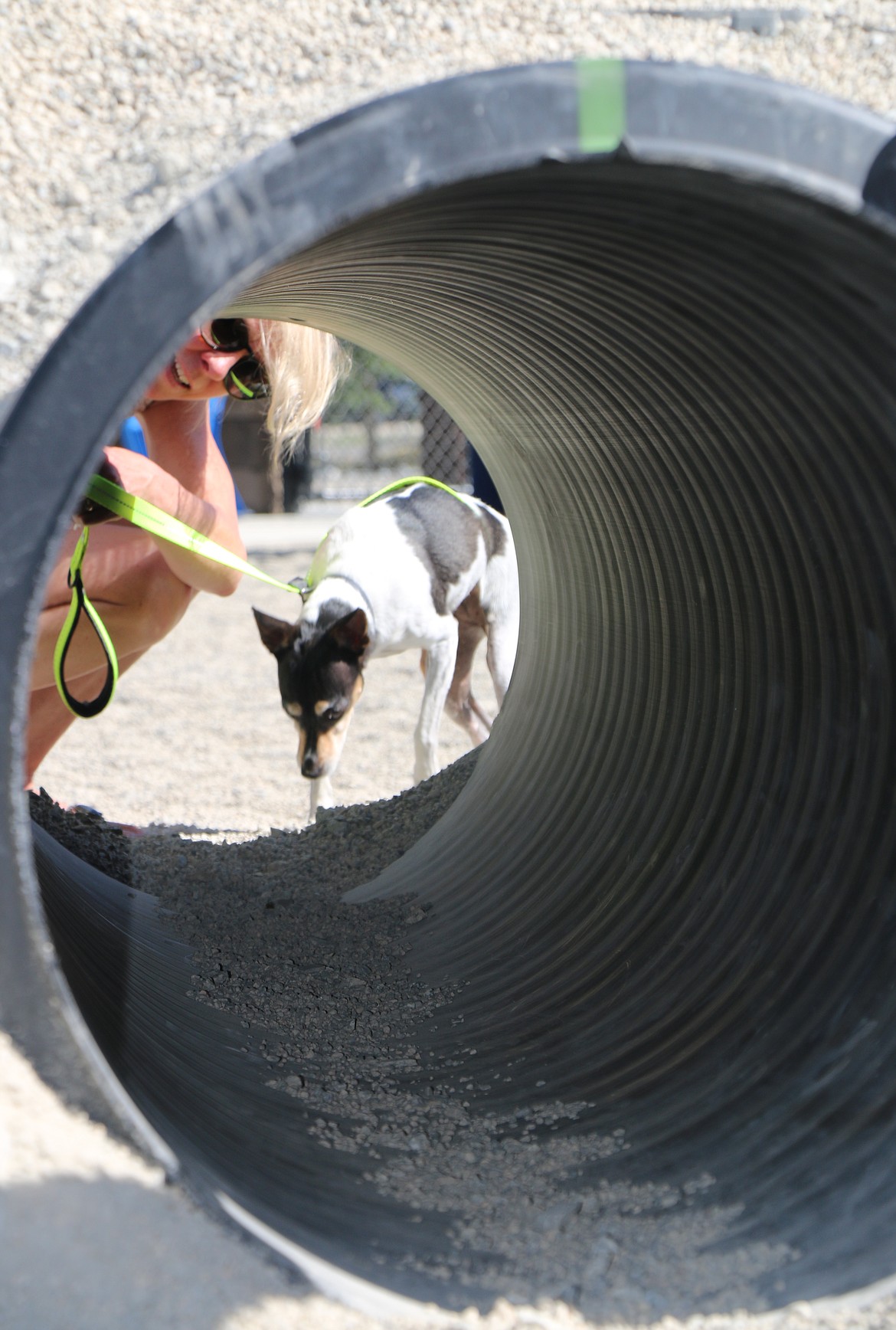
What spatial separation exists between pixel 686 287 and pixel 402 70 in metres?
0.71

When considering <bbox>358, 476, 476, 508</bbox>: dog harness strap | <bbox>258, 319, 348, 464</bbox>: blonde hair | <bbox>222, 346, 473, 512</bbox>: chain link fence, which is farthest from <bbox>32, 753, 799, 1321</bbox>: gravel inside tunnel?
<bbox>222, 346, 473, 512</bbox>: chain link fence

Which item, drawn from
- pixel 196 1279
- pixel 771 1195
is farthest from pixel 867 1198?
pixel 196 1279

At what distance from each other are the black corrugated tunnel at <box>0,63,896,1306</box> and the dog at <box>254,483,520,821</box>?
208 cm

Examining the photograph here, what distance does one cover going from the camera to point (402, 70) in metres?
1.84

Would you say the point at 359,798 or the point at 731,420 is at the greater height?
the point at 731,420

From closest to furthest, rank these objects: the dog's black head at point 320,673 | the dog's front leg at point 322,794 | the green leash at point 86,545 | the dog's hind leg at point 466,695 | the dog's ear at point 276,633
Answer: the green leash at point 86,545, the dog's front leg at point 322,794, the dog's black head at point 320,673, the dog's ear at point 276,633, the dog's hind leg at point 466,695

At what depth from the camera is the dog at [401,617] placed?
608 cm

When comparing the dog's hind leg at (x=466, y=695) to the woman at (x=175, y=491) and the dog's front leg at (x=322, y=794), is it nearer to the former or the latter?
the dog's front leg at (x=322, y=794)

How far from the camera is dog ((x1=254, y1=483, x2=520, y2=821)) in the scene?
6.08m

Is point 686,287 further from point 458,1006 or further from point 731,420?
point 458,1006

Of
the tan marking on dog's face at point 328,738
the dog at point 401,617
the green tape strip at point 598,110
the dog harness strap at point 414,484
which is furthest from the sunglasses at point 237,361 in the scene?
the green tape strip at point 598,110

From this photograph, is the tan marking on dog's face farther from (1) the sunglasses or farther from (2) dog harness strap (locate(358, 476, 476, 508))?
(1) the sunglasses

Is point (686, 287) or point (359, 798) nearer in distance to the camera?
point (686, 287)

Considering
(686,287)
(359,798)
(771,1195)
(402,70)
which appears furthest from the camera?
(359,798)
